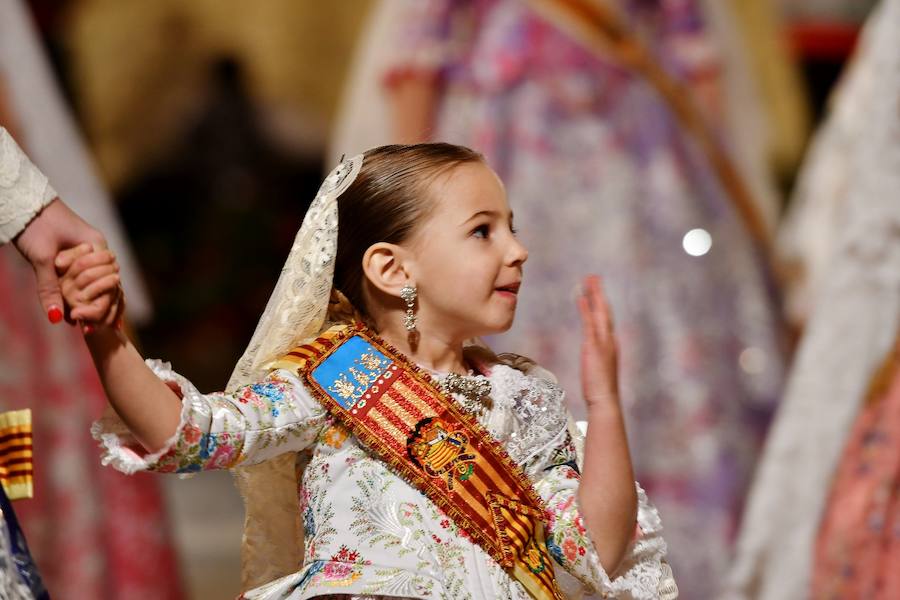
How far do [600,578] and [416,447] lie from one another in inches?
9.0

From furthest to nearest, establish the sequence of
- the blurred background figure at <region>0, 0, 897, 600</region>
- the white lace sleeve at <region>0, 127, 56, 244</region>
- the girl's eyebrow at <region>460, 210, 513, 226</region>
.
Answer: the blurred background figure at <region>0, 0, 897, 600</region> < the girl's eyebrow at <region>460, 210, 513, 226</region> < the white lace sleeve at <region>0, 127, 56, 244</region>

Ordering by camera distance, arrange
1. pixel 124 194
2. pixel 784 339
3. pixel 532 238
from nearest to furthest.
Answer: pixel 532 238 < pixel 784 339 < pixel 124 194

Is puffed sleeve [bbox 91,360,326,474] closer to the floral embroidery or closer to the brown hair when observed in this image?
the floral embroidery

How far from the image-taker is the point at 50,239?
4.54ft

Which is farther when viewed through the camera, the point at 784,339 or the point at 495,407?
the point at 784,339

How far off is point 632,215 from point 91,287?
6.89 ft

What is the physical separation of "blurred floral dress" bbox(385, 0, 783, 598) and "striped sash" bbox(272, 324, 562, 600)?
5.11 feet

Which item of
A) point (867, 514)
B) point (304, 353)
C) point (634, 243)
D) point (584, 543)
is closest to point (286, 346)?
point (304, 353)

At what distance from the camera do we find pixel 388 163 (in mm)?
1534

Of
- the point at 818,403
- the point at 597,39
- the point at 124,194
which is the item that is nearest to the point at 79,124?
the point at 124,194

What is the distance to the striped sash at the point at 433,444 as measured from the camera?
1.42m

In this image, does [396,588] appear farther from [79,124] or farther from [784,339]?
[79,124]

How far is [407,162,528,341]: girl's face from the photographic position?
149cm

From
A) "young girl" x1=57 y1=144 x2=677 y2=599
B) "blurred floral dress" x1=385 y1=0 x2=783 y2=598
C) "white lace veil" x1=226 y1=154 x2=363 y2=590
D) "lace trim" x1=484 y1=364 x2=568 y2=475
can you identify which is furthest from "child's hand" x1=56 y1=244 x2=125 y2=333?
"blurred floral dress" x1=385 y1=0 x2=783 y2=598
